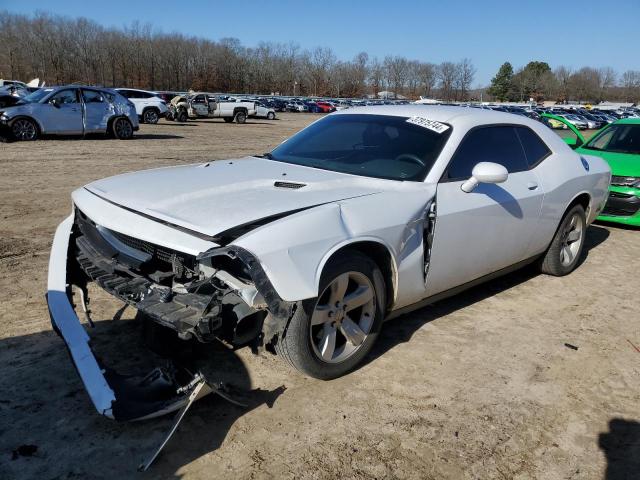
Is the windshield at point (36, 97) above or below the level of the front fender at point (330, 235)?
above

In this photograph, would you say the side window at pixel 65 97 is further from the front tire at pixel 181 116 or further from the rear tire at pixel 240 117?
the rear tire at pixel 240 117

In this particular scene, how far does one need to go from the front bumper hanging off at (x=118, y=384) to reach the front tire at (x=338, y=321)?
578mm

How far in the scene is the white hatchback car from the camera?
25.3 meters

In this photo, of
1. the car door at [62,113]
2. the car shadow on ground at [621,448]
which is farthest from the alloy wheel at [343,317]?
the car door at [62,113]

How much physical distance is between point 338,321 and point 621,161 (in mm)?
6648

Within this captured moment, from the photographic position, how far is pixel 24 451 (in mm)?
2488

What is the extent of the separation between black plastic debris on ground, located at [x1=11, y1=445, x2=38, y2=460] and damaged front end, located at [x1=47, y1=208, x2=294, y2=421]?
432 mm

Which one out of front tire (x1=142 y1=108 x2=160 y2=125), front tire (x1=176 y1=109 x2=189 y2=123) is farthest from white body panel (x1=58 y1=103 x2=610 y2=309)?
front tire (x1=176 y1=109 x2=189 y2=123)

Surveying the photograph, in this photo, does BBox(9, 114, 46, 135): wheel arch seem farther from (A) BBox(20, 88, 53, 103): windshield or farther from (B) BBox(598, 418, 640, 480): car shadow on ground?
(B) BBox(598, 418, 640, 480): car shadow on ground

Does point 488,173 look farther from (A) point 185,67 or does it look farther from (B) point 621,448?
(A) point 185,67

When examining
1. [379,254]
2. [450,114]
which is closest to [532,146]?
[450,114]

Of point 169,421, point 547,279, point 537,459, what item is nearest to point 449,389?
point 537,459

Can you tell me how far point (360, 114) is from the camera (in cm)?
456

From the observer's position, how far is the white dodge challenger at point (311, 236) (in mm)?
2660
